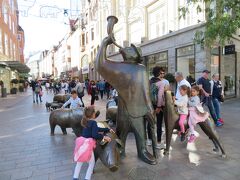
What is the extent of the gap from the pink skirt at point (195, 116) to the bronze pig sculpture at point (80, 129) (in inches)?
66.1

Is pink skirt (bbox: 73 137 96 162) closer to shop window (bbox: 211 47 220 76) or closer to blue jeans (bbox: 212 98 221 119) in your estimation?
blue jeans (bbox: 212 98 221 119)

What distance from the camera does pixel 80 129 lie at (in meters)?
6.04

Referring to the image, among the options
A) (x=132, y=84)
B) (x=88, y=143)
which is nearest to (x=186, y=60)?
(x=132, y=84)

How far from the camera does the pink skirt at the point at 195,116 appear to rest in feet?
15.5

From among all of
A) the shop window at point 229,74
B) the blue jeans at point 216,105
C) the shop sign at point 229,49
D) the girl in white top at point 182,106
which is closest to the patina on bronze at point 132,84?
the girl in white top at point 182,106

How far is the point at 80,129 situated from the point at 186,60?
10.4 metres

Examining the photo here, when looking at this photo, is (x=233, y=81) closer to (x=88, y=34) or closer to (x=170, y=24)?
(x=170, y=24)

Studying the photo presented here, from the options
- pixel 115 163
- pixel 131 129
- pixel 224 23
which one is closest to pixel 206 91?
pixel 224 23

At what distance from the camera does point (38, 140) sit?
6.20 m

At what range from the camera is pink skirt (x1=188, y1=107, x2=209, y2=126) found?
471 centimetres

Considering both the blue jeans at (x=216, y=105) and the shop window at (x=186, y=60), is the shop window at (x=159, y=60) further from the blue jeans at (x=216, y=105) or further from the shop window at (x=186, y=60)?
the blue jeans at (x=216, y=105)

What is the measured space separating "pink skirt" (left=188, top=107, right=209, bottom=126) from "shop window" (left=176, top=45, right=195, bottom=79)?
9806 millimetres

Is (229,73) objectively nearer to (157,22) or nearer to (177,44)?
(177,44)

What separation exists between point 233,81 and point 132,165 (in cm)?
1401
